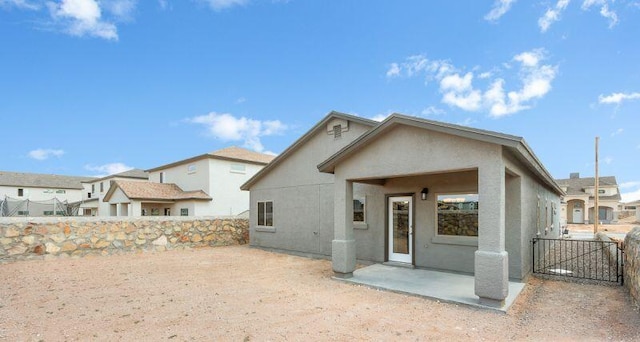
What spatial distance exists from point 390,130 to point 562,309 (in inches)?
192

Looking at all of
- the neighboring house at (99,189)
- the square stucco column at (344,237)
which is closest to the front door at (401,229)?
the square stucco column at (344,237)

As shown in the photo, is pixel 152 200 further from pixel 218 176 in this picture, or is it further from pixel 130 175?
pixel 130 175

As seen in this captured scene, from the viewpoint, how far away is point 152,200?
79.5 ft

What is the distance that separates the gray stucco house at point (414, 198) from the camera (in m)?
6.25

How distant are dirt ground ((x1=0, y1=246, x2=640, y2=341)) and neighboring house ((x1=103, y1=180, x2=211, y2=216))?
588 inches

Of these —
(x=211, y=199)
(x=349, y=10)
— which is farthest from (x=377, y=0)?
(x=211, y=199)

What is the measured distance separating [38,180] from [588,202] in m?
71.3

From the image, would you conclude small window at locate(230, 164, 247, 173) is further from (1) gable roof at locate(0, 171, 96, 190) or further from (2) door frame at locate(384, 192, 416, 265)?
(1) gable roof at locate(0, 171, 96, 190)

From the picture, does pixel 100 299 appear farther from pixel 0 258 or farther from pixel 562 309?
pixel 562 309

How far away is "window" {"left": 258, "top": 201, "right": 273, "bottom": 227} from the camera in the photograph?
579 inches

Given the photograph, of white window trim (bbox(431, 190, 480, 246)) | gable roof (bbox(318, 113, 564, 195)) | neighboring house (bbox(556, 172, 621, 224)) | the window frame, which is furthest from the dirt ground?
neighboring house (bbox(556, 172, 621, 224))

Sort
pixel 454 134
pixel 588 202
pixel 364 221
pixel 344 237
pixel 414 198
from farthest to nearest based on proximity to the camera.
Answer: pixel 588 202 → pixel 364 221 → pixel 414 198 → pixel 344 237 → pixel 454 134

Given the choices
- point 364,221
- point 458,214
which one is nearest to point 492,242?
point 458,214

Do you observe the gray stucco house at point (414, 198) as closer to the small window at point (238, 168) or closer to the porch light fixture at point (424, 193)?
the porch light fixture at point (424, 193)
